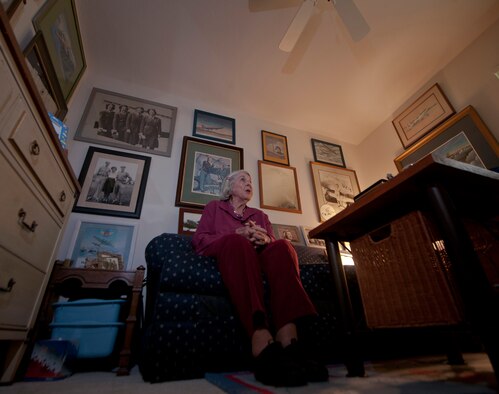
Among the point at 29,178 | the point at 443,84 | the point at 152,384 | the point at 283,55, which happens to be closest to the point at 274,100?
the point at 283,55

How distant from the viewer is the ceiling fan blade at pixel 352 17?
183 centimetres

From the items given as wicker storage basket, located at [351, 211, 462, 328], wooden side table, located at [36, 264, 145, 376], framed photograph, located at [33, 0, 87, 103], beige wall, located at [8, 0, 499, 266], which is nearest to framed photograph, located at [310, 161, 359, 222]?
beige wall, located at [8, 0, 499, 266]

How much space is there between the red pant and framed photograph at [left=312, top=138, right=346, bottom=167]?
2.21m

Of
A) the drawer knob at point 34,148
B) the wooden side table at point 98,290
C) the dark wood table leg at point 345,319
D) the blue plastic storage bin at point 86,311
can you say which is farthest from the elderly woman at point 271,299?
the drawer knob at point 34,148

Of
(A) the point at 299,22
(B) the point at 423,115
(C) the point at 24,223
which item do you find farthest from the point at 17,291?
(B) the point at 423,115

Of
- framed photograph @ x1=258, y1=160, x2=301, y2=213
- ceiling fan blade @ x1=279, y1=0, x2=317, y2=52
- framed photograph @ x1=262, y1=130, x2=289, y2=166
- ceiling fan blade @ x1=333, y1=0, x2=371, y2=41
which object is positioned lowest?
framed photograph @ x1=258, y1=160, x2=301, y2=213

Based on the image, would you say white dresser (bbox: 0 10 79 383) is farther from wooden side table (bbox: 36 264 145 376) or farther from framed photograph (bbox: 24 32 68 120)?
framed photograph (bbox: 24 32 68 120)

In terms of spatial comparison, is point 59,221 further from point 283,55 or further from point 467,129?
point 467,129

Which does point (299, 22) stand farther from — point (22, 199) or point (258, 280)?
point (22, 199)

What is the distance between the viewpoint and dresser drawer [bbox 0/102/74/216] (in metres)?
0.86

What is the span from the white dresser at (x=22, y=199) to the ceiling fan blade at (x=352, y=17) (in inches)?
76.4

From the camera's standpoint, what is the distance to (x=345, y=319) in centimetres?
96

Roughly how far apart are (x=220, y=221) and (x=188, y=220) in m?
0.66

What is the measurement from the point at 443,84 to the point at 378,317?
2.76m
